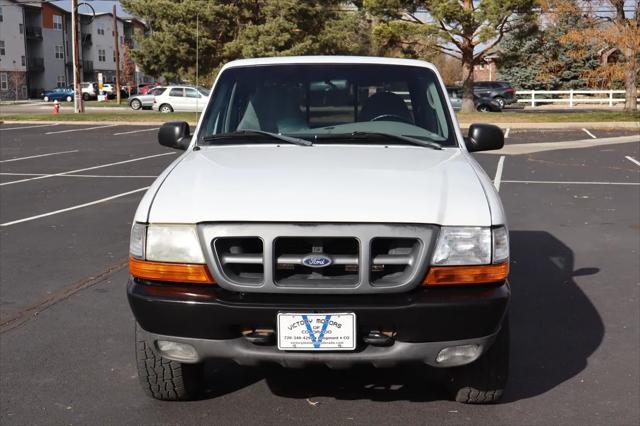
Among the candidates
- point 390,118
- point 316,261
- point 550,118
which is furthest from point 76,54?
point 316,261

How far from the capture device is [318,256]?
11.4 feet

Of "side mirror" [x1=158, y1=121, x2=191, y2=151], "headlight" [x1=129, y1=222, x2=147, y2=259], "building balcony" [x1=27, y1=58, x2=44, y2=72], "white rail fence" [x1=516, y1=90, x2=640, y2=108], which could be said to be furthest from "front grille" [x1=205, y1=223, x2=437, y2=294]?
"building balcony" [x1=27, y1=58, x2=44, y2=72]

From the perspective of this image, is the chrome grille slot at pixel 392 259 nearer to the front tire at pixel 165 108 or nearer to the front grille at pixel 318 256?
the front grille at pixel 318 256

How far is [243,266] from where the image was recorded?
3.54 metres

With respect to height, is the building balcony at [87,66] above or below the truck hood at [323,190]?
above

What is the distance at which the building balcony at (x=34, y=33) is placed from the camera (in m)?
79.3

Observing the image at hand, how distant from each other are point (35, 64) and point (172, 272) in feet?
271

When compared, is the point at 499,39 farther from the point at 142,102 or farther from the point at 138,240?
the point at 138,240

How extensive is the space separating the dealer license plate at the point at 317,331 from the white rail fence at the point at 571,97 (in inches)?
1831

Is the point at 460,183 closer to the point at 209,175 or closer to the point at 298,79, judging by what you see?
the point at 209,175

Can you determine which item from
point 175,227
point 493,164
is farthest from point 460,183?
point 493,164

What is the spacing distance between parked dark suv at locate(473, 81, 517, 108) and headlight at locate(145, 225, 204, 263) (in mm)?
43580

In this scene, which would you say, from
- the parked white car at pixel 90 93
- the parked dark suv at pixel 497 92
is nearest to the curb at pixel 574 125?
the parked dark suv at pixel 497 92

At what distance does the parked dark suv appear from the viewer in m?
45.9
